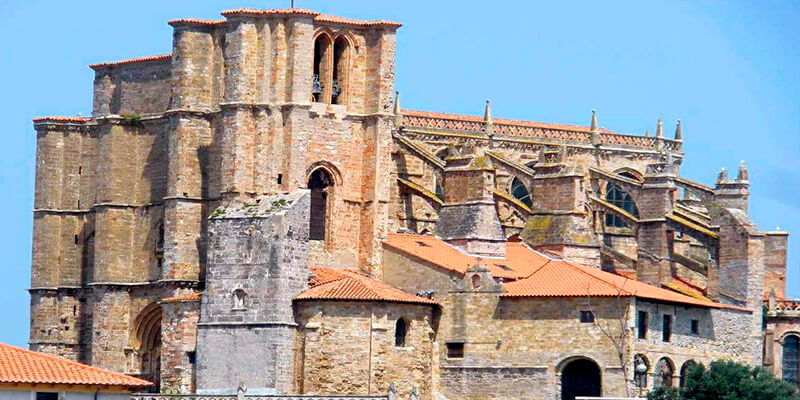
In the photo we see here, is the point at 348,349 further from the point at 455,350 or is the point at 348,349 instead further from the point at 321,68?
the point at 321,68

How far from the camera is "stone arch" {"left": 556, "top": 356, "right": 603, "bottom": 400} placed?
81.8 meters

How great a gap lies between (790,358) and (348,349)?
2350 centimetres

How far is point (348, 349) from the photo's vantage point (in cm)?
8006

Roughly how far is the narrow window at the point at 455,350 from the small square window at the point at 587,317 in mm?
4032

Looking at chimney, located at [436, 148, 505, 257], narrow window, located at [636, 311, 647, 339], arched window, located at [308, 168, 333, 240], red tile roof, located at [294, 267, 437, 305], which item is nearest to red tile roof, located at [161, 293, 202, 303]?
red tile roof, located at [294, 267, 437, 305]

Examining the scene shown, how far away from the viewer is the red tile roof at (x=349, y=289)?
80.3m

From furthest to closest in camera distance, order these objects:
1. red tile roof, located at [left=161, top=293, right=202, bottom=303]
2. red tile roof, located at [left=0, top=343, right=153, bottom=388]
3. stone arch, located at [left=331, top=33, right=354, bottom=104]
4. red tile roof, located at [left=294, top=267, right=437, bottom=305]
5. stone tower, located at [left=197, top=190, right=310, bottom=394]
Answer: stone arch, located at [left=331, top=33, right=354, bottom=104]
red tile roof, located at [left=161, top=293, right=202, bottom=303]
red tile roof, located at [left=294, top=267, right=437, bottom=305]
stone tower, located at [left=197, top=190, right=310, bottom=394]
red tile roof, located at [left=0, top=343, right=153, bottom=388]

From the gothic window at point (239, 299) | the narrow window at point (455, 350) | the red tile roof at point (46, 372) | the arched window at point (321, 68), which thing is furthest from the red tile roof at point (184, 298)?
the red tile roof at point (46, 372)

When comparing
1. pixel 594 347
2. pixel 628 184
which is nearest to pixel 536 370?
pixel 594 347

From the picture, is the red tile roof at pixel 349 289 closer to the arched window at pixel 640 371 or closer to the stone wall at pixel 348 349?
the stone wall at pixel 348 349

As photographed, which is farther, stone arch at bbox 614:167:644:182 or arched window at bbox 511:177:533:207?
stone arch at bbox 614:167:644:182

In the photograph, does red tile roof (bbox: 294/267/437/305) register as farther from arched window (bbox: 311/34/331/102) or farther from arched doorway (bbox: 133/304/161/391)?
arched doorway (bbox: 133/304/161/391)

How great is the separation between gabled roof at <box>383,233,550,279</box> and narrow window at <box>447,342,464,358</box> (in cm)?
234

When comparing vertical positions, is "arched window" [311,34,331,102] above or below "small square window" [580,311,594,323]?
above
